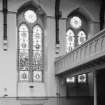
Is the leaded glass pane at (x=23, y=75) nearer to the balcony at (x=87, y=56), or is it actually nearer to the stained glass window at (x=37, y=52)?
the stained glass window at (x=37, y=52)

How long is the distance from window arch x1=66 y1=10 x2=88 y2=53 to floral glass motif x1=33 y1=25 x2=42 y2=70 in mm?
2443

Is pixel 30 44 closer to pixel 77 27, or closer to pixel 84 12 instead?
pixel 77 27

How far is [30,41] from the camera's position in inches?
998

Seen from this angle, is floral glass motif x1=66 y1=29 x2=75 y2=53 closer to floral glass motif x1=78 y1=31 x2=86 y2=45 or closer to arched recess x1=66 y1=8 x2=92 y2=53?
arched recess x1=66 y1=8 x2=92 y2=53

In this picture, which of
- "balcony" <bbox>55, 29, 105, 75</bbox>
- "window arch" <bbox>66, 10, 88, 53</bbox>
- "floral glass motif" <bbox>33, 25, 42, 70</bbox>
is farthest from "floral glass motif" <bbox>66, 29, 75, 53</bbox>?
"balcony" <bbox>55, 29, 105, 75</bbox>

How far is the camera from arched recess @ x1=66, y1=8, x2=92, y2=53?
1035 inches

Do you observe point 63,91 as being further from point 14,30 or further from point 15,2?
point 15,2

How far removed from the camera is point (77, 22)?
26.7m

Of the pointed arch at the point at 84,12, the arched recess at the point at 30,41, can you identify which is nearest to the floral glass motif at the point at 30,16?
the arched recess at the point at 30,41

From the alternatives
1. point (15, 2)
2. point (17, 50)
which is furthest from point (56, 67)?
point (15, 2)

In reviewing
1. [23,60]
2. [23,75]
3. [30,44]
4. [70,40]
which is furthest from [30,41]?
[70,40]

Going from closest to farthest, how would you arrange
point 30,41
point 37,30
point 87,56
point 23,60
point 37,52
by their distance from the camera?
point 87,56
point 23,60
point 30,41
point 37,52
point 37,30

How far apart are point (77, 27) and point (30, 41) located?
4.19 meters

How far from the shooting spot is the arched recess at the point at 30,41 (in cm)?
2502
